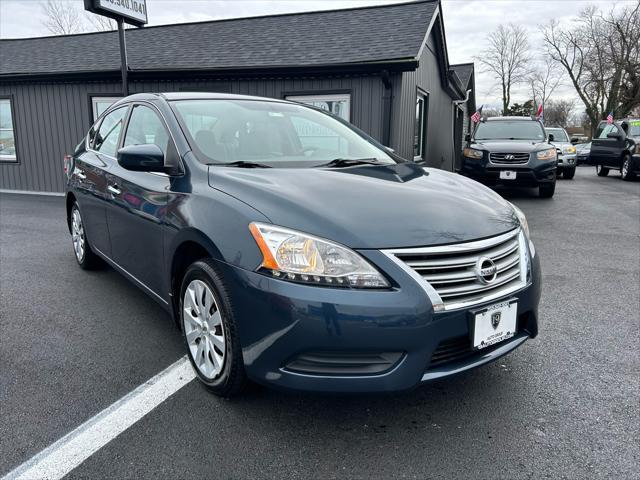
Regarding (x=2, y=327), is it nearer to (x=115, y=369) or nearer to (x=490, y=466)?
(x=115, y=369)

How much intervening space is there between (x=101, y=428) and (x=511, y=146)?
932 cm

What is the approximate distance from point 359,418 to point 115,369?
144cm

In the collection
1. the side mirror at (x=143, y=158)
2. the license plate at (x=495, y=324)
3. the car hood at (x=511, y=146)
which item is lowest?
the license plate at (x=495, y=324)

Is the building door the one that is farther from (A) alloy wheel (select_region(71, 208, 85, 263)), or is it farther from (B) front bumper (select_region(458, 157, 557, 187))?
(A) alloy wheel (select_region(71, 208, 85, 263))

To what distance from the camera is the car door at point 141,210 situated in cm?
291

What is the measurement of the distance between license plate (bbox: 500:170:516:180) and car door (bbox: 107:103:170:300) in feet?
25.8

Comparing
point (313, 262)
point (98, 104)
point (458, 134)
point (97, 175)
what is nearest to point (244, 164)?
point (313, 262)

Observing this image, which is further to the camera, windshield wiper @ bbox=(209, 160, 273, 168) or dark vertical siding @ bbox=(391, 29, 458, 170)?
dark vertical siding @ bbox=(391, 29, 458, 170)

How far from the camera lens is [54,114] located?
11383 mm

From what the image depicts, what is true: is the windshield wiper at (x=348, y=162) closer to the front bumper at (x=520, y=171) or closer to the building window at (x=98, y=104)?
the front bumper at (x=520, y=171)

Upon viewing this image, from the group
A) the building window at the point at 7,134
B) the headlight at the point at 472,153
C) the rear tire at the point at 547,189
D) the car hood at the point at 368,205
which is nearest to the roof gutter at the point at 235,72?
the building window at the point at 7,134

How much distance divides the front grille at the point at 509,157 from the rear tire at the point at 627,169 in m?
6.97

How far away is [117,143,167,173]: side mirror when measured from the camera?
2725 mm

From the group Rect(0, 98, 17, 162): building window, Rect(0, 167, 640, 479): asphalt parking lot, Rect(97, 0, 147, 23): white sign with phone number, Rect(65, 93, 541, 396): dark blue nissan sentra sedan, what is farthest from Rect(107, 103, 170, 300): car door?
Rect(0, 98, 17, 162): building window
